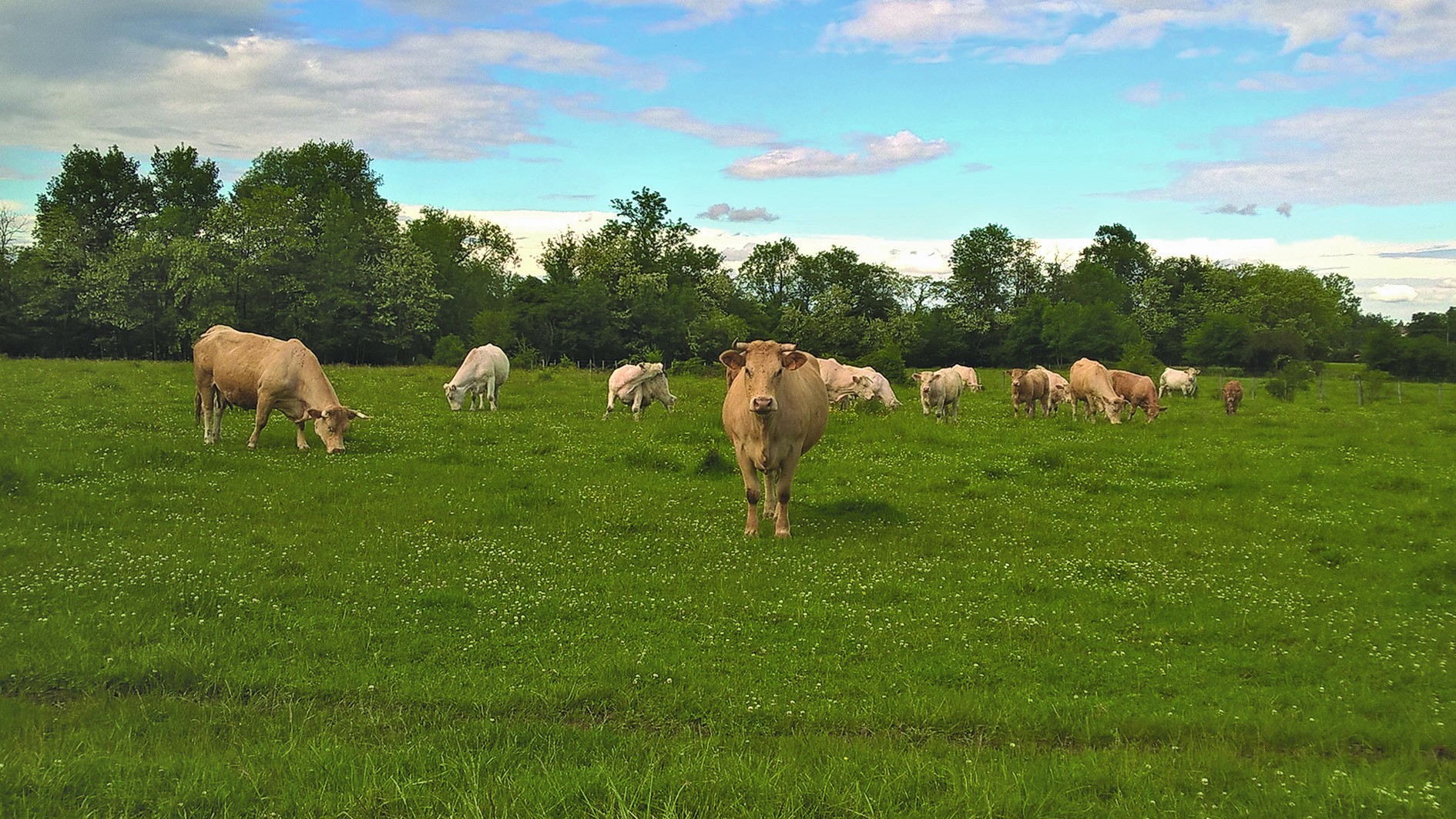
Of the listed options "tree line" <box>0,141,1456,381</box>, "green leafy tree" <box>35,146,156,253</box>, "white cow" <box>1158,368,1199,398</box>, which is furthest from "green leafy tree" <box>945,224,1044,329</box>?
"green leafy tree" <box>35,146,156,253</box>

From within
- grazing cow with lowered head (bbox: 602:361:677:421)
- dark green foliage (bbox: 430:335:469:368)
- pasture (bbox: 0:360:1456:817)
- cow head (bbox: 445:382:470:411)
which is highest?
dark green foliage (bbox: 430:335:469:368)

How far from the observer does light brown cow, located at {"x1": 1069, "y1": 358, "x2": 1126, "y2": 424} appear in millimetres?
32688

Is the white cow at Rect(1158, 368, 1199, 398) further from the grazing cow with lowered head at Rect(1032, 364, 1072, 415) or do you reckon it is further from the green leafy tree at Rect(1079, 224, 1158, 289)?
the green leafy tree at Rect(1079, 224, 1158, 289)

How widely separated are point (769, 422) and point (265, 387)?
11604 mm

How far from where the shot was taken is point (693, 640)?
7.93 meters

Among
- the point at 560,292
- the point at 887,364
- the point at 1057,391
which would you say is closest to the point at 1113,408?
the point at 1057,391

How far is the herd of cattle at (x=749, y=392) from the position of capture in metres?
12.8

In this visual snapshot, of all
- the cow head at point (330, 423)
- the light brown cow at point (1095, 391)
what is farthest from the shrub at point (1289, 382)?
the cow head at point (330, 423)

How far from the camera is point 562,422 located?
24438 millimetres

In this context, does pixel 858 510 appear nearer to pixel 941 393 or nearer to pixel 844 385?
pixel 941 393

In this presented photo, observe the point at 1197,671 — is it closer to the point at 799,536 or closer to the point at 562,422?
the point at 799,536

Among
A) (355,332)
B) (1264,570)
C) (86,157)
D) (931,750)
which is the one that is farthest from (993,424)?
(86,157)

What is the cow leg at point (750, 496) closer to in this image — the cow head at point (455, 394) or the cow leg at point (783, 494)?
the cow leg at point (783, 494)

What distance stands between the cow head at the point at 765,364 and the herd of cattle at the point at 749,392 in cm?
1
